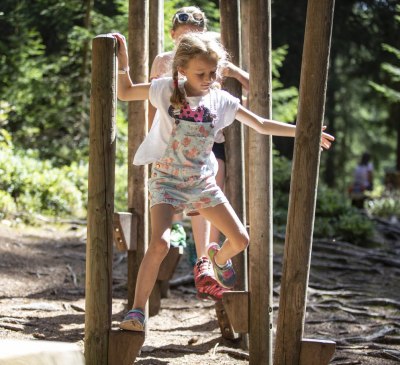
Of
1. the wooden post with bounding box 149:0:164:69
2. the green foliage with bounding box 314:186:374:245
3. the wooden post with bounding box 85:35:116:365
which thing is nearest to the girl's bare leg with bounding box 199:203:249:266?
the wooden post with bounding box 85:35:116:365

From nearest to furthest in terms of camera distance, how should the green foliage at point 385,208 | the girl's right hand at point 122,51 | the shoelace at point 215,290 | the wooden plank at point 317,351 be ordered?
1. the wooden plank at point 317,351
2. the girl's right hand at point 122,51
3. the shoelace at point 215,290
4. the green foliage at point 385,208

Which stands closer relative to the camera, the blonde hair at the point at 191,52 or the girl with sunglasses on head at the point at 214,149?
the blonde hair at the point at 191,52

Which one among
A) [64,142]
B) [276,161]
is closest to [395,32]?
[276,161]

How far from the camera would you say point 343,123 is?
75.5 feet

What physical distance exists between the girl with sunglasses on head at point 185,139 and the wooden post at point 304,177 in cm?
28

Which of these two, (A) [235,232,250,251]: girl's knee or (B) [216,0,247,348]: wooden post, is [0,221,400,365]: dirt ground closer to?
(B) [216,0,247,348]: wooden post

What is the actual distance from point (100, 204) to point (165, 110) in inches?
26.9

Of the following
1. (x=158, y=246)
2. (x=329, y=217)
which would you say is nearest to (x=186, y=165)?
(x=158, y=246)

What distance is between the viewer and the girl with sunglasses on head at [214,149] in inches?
193

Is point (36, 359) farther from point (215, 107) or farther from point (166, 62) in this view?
point (166, 62)

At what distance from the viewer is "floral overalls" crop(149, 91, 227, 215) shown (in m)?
4.41

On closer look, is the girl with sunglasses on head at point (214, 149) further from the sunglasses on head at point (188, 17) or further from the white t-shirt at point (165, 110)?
the white t-shirt at point (165, 110)

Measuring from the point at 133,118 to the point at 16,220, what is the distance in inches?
174

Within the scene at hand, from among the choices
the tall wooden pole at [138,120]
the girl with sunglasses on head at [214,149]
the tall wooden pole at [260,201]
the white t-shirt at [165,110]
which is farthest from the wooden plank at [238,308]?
the tall wooden pole at [138,120]
